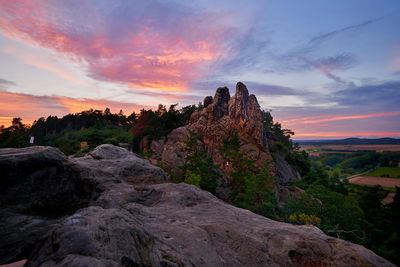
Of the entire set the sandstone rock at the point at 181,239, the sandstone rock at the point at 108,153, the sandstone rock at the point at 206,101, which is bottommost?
the sandstone rock at the point at 181,239

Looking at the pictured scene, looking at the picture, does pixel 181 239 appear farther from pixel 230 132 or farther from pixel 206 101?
pixel 206 101

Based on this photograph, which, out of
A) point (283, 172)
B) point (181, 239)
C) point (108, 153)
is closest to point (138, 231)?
point (181, 239)

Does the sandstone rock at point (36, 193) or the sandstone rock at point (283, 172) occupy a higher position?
the sandstone rock at point (36, 193)

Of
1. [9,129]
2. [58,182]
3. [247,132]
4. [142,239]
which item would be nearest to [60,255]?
[142,239]

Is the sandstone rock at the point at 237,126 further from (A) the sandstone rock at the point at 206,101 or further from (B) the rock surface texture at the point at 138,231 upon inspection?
(B) the rock surface texture at the point at 138,231

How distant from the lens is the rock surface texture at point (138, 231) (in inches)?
101

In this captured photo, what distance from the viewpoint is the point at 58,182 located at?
18.1 feet

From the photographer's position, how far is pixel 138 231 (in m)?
3.24

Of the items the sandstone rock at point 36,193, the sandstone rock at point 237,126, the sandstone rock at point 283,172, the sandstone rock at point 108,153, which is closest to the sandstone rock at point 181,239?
the sandstone rock at point 36,193

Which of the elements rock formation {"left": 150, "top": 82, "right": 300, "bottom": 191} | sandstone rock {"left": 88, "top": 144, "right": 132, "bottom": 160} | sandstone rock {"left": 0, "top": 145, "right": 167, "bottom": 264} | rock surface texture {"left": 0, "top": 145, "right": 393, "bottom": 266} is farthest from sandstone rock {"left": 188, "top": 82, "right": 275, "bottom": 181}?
sandstone rock {"left": 0, "top": 145, "right": 167, "bottom": 264}

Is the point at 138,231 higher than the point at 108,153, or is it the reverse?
the point at 108,153

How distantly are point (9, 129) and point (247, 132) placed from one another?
108 ft

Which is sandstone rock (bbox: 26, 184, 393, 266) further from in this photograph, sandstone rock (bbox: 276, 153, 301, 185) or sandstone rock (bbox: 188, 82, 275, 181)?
sandstone rock (bbox: 276, 153, 301, 185)

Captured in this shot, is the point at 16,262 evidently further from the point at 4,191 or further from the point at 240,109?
the point at 240,109
